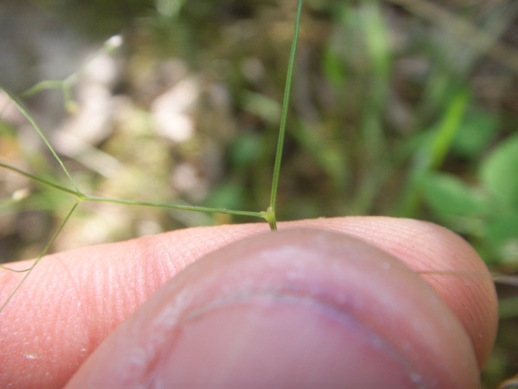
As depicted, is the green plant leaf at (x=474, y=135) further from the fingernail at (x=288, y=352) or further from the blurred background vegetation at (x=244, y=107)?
the fingernail at (x=288, y=352)

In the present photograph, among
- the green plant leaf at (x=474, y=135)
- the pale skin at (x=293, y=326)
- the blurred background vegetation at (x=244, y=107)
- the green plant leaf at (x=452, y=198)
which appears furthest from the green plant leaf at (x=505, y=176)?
the pale skin at (x=293, y=326)

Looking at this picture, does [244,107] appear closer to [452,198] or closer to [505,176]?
[452,198]

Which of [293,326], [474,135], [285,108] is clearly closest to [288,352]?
[293,326]

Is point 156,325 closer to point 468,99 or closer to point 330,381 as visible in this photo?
point 330,381

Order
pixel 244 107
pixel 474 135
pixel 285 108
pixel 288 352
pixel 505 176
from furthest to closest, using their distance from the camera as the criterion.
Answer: pixel 244 107 < pixel 474 135 < pixel 505 176 < pixel 285 108 < pixel 288 352

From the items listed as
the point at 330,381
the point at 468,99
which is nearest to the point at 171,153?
the point at 468,99

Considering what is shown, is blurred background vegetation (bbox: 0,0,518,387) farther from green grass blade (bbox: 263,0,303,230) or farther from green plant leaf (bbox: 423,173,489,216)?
green grass blade (bbox: 263,0,303,230)
